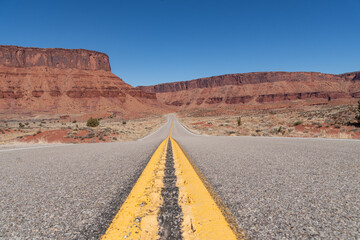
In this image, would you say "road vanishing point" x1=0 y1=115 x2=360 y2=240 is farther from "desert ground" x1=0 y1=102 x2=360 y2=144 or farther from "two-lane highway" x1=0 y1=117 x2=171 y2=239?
"desert ground" x1=0 y1=102 x2=360 y2=144

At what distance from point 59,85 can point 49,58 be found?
739 inches

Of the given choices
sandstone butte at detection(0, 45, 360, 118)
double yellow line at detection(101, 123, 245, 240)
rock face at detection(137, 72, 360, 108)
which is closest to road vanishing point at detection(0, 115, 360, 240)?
double yellow line at detection(101, 123, 245, 240)

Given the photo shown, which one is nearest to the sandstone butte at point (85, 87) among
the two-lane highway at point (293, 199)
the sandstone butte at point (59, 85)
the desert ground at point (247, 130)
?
the sandstone butte at point (59, 85)

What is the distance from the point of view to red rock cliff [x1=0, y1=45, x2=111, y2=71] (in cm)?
9559

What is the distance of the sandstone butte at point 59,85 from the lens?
84875 millimetres

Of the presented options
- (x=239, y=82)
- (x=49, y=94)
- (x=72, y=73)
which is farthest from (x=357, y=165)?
(x=239, y=82)

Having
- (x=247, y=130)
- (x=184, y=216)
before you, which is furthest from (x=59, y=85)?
(x=184, y=216)

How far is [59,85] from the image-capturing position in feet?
311

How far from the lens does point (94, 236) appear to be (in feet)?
4.00

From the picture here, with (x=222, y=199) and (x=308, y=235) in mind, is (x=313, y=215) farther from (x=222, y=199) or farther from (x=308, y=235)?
(x=222, y=199)

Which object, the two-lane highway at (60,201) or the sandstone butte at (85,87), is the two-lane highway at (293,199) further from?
the sandstone butte at (85,87)

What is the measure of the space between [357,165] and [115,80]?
123 metres

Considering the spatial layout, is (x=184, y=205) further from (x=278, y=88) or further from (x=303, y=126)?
(x=278, y=88)

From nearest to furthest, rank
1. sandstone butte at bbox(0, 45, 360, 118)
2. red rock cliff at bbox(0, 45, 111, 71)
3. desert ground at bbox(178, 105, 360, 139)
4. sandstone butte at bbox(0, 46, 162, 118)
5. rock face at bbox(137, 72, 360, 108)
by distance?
desert ground at bbox(178, 105, 360, 139) < sandstone butte at bbox(0, 46, 162, 118) < sandstone butte at bbox(0, 45, 360, 118) < red rock cliff at bbox(0, 45, 111, 71) < rock face at bbox(137, 72, 360, 108)
